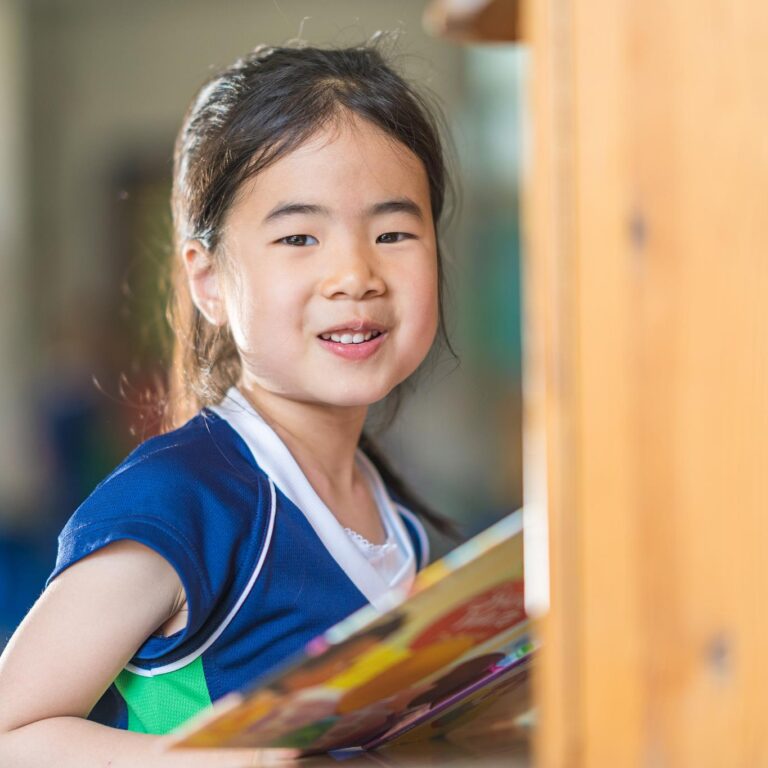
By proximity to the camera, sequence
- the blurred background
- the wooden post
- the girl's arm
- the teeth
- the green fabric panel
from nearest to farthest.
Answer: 1. the wooden post
2. the girl's arm
3. the green fabric panel
4. the teeth
5. the blurred background

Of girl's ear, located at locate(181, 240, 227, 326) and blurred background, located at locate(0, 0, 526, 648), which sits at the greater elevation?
blurred background, located at locate(0, 0, 526, 648)

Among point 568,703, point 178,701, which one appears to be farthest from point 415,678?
point 178,701

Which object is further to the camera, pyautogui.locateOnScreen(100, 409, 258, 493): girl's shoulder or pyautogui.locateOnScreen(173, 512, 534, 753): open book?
pyautogui.locateOnScreen(100, 409, 258, 493): girl's shoulder

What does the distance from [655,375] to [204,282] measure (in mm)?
688

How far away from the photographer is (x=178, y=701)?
2.96ft

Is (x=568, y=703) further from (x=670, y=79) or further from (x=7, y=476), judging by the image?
(x=7, y=476)

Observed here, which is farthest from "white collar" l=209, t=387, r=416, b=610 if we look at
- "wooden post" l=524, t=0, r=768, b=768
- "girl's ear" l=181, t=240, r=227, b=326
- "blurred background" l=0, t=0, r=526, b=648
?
"blurred background" l=0, t=0, r=526, b=648

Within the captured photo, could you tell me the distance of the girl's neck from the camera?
1084 mm

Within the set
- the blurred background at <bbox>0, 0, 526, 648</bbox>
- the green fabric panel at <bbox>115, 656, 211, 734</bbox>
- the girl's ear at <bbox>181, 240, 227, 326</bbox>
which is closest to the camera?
the green fabric panel at <bbox>115, 656, 211, 734</bbox>

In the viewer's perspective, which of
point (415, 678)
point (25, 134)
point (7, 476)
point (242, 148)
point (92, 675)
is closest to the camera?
point (415, 678)

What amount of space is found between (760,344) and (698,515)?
0.08 meters

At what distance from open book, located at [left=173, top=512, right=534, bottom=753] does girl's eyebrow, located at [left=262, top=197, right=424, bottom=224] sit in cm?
38

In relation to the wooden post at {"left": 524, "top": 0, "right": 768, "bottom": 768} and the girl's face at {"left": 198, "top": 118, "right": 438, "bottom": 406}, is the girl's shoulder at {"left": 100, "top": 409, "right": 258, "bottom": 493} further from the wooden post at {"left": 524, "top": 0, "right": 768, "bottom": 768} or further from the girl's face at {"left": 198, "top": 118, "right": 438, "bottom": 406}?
the wooden post at {"left": 524, "top": 0, "right": 768, "bottom": 768}

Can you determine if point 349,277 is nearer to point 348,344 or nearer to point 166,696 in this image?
point 348,344
